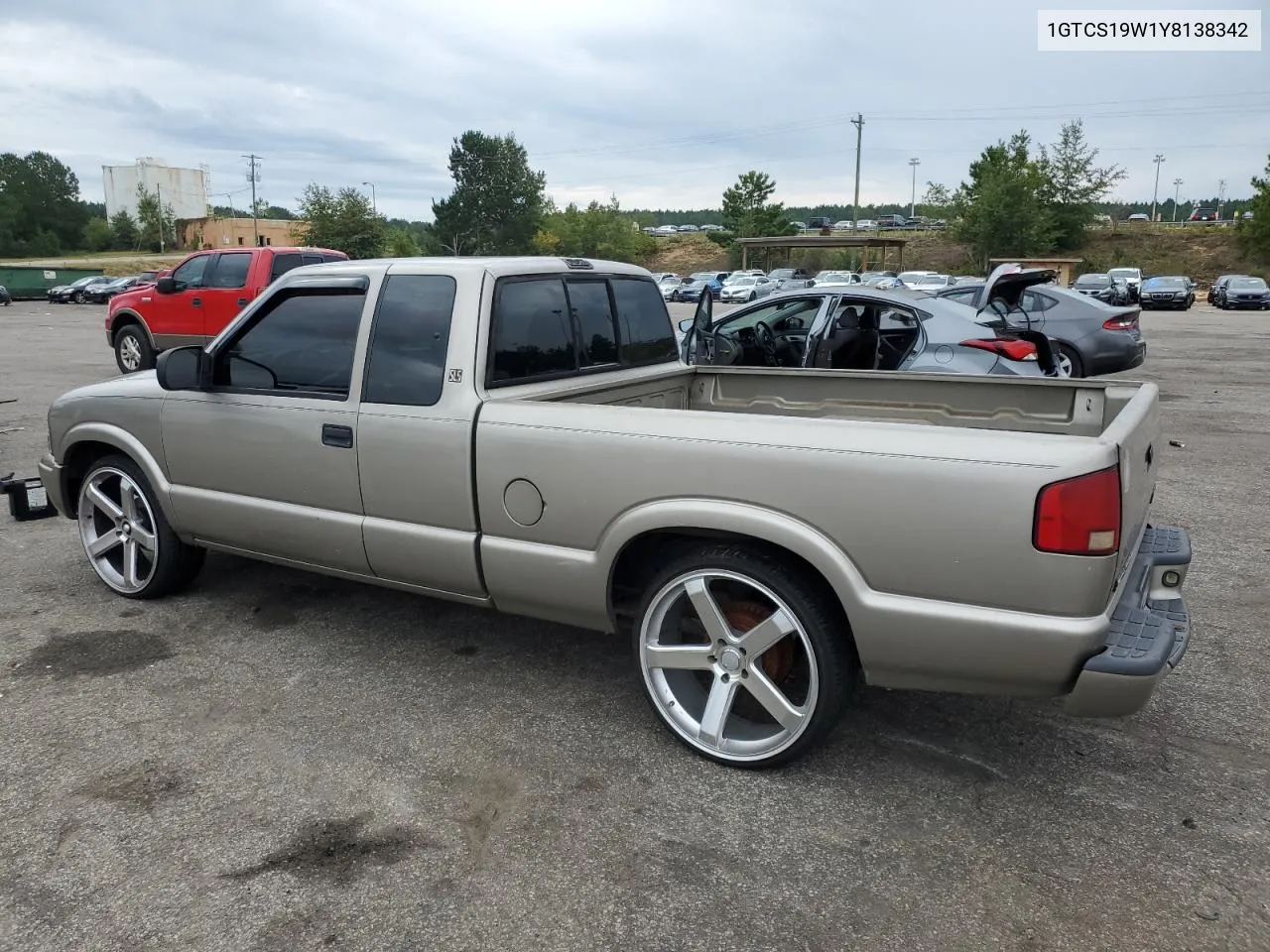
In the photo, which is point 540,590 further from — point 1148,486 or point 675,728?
point 1148,486

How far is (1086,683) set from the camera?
2.59 meters

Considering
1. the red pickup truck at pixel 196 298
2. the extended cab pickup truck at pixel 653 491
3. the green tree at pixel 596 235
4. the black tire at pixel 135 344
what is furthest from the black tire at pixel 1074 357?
the green tree at pixel 596 235

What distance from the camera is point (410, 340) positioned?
3.70 metres

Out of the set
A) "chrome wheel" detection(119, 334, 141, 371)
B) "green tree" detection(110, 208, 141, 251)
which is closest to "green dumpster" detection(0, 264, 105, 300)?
"chrome wheel" detection(119, 334, 141, 371)

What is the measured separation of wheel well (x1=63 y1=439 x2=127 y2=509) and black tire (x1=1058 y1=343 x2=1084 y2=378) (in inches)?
448

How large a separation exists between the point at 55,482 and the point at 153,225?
115m

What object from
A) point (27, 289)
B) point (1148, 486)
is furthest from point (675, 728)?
point (27, 289)

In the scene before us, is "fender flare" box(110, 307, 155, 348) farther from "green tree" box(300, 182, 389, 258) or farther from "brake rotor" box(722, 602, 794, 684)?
"green tree" box(300, 182, 389, 258)

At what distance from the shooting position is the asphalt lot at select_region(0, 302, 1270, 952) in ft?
8.03

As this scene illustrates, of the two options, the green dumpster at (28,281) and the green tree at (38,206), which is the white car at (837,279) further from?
the green tree at (38,206)

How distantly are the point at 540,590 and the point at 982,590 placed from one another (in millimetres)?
1533

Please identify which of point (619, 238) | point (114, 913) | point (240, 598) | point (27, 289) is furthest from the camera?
point (619, 238)

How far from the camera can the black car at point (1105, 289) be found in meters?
36.9

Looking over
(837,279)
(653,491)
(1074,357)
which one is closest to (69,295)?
(837,279)
